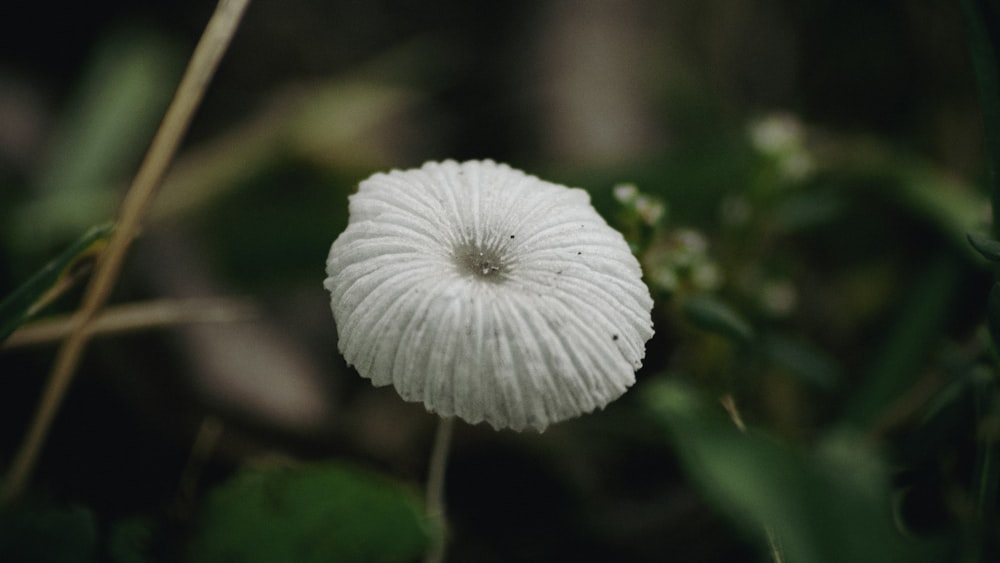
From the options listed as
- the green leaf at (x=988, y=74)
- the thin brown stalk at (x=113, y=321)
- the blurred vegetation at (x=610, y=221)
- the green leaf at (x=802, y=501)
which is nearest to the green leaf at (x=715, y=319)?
the blurred vegetation at (x=610, y=221)

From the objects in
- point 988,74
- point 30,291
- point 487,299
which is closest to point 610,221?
point 988,74

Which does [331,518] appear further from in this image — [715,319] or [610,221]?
[610,221]

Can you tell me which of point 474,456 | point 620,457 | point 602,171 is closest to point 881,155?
point 602,171

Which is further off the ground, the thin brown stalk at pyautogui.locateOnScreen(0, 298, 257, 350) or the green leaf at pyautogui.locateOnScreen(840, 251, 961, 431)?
the green leaf at pyautogui.locateOnScreen(840, 251, 961, 431)

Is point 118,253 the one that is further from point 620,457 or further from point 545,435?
point 620,457

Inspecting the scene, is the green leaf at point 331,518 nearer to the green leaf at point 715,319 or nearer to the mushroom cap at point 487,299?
Answer: the mushroom cap at point 487,299

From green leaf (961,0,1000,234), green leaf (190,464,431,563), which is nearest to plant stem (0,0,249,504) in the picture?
green leaf (190,464,431,563)

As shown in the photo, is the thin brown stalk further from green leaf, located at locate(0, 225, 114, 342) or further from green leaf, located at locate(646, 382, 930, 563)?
green leaf, located at locate(646, 382, 930, 563)
